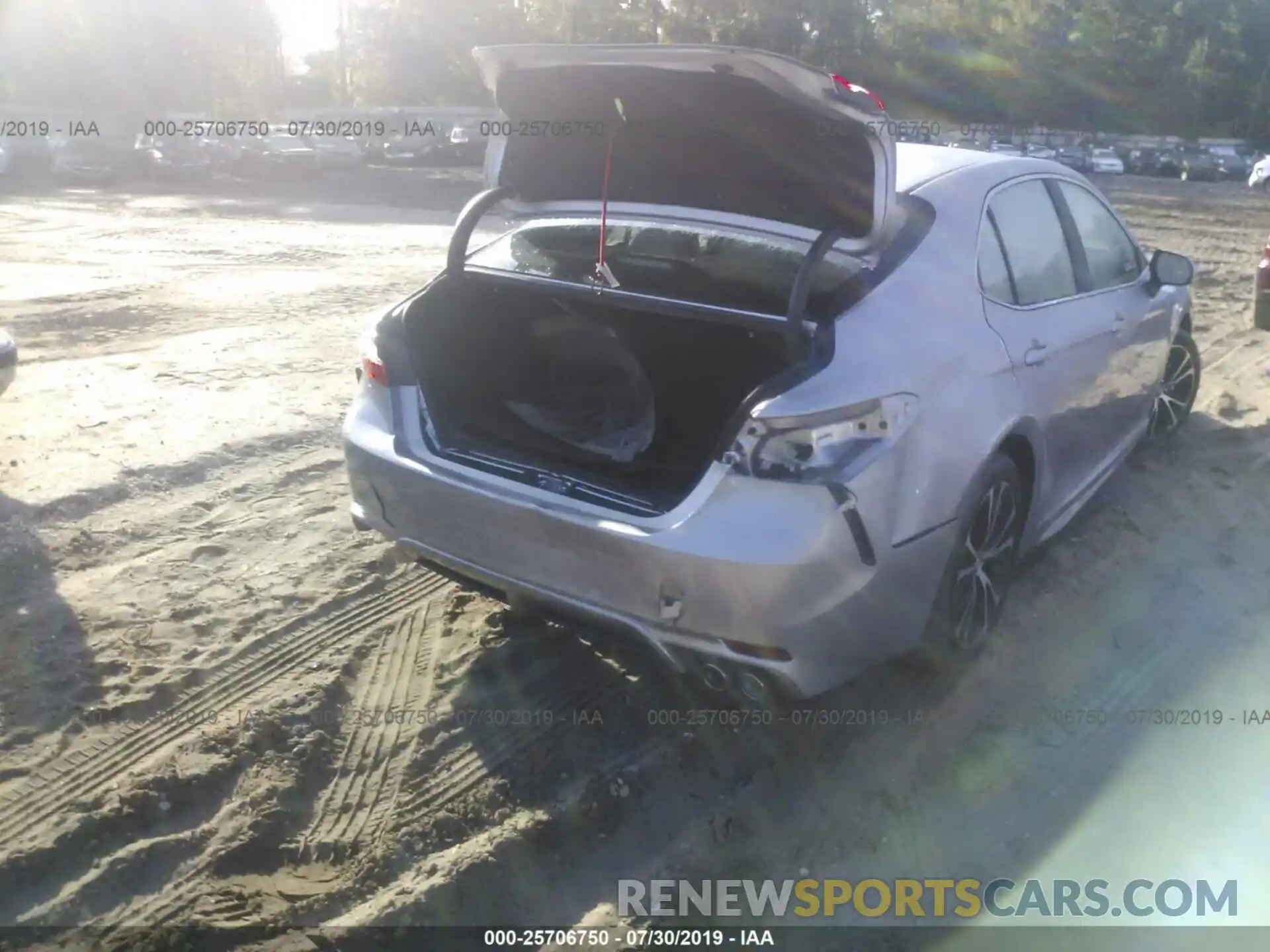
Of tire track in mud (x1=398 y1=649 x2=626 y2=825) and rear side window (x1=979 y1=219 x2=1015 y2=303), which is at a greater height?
rear side window (x1=979 y1=219 x2=1015 y2=303)

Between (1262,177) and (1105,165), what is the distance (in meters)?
7.26

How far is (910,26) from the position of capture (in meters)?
53.0

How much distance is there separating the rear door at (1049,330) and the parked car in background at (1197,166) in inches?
1535

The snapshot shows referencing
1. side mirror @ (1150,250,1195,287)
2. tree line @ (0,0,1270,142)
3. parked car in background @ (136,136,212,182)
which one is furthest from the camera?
tree line @ (0,0,1270,142)

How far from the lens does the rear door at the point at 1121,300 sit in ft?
15.6

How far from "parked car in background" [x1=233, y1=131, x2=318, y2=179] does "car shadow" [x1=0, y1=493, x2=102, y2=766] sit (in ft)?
97.1

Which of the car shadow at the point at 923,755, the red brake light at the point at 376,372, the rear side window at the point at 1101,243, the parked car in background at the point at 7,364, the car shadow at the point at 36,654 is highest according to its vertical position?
the rear side window at the point at 1101,243

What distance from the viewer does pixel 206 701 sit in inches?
155

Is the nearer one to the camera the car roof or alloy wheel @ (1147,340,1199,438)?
the car roof

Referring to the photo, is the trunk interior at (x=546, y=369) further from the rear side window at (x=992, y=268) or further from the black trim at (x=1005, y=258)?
the black trim at (x=1005, y=258)

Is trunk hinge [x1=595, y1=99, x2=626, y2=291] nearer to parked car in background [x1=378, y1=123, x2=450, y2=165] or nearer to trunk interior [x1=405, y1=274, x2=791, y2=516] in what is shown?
trunk interior [x1=405, y1=274, x2=791, y2=516]

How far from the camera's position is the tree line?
46438 millimetres

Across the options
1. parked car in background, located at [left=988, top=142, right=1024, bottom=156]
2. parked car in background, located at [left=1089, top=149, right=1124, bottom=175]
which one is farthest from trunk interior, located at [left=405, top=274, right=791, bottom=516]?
parked car in background, located at [left=1089, top=149, right=1124, bottom=175]

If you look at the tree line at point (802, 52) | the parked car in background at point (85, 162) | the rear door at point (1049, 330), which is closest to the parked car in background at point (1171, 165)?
the tree line at point (802, 52)
